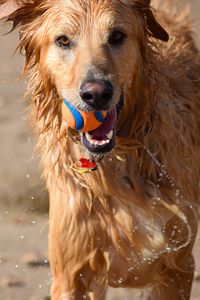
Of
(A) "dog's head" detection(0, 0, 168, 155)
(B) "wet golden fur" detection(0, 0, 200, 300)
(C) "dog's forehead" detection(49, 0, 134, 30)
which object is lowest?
(B) "wet golden fur" detection(0, 0, 200, 300)

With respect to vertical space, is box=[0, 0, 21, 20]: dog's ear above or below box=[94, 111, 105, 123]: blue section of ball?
above

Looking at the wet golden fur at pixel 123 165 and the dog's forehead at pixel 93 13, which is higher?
the dog's forehead at pixel 93 13

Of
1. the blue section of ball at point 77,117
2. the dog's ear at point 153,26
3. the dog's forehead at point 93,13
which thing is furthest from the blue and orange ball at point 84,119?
the dog's ear at point 153,26

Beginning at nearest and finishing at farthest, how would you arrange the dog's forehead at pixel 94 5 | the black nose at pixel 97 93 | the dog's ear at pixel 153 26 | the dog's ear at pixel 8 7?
the black nose at pixel 97 93 < the dog's forehead at pixel 94 5 < the dog's ear at pixel 8 7 < the dog's ear at pixel 153 26

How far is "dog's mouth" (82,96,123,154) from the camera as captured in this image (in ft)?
17.2

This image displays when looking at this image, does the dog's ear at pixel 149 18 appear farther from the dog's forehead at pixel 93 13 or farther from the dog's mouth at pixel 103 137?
the dog's mouth at pixel 103 137

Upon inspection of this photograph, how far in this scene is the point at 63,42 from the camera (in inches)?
210

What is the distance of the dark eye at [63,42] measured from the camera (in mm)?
5316

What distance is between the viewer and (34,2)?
18.2ft

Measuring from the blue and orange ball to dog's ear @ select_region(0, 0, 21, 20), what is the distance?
61 centimetres

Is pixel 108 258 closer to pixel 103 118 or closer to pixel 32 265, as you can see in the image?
pixel 103 118

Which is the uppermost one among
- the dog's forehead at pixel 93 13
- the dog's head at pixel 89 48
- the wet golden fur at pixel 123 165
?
the dog's forehead at pixel 93 13

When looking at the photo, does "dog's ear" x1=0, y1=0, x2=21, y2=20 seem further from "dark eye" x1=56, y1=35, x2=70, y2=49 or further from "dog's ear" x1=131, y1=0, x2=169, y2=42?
"dog's ear" x1=131, y1=0, x2=169, y2=42

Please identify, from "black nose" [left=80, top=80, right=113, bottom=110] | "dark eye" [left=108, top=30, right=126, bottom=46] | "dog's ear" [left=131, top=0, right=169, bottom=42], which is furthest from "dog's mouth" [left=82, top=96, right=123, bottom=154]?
"dog's ear" [left=131, top=0, right=169, bottom=42]
